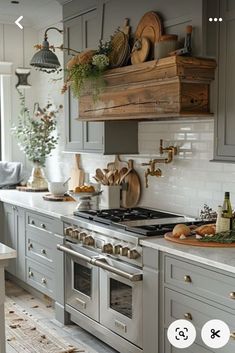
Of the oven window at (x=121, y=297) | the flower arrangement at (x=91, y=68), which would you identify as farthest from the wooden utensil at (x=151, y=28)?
the oven window at (x=121, y=297)

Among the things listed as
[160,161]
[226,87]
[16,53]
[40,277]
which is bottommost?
[40,277]

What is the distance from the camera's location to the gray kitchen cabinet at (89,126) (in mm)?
4504

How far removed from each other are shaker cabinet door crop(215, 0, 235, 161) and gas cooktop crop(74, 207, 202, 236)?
2.00 feet

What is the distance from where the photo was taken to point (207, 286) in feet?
9.14

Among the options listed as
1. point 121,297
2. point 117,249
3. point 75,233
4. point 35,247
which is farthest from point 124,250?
point 35,247

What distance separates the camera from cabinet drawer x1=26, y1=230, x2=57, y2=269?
461 centimetres

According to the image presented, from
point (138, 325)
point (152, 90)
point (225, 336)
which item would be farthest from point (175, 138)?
point (225, 336)

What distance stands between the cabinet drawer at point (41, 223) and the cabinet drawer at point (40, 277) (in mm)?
347

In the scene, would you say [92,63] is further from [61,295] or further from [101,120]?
[61,295]

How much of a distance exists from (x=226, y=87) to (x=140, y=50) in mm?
815

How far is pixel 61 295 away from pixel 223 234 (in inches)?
70.5

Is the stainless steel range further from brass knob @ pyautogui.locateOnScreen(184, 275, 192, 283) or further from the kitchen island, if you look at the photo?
the kitchen island

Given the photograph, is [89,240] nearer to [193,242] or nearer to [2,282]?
[193,242]

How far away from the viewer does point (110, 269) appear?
11.7 ft
